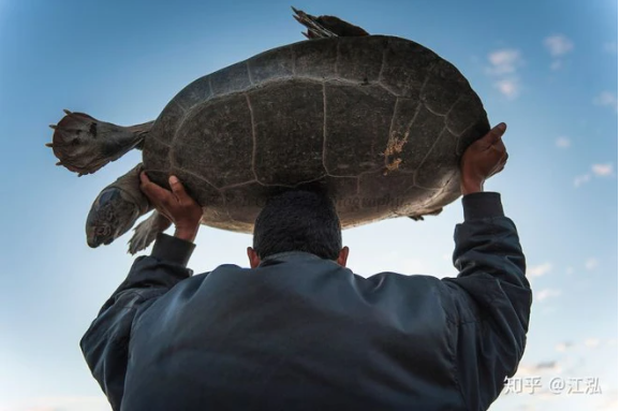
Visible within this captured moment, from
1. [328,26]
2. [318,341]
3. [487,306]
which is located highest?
[328,26]

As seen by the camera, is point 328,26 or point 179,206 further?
point 179,206

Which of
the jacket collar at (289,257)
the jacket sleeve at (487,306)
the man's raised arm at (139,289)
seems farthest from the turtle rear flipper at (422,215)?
the jacket collar at (289,257)

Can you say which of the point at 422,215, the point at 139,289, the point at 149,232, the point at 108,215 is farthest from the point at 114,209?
the point at 422,215

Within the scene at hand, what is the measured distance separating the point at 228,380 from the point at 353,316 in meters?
0.40

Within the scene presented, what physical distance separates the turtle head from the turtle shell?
12.6 inches

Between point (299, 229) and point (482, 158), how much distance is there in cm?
100

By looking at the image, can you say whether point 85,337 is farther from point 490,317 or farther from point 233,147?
point 490,317

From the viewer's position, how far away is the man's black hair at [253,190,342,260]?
6.55 feet

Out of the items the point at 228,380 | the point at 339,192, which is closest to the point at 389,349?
the point at 228,380

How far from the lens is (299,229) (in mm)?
2025

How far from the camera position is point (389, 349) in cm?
157

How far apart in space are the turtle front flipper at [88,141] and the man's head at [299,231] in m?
0.95

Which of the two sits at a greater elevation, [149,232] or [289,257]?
[149,232]

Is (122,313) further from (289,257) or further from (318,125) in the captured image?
(318,125)
